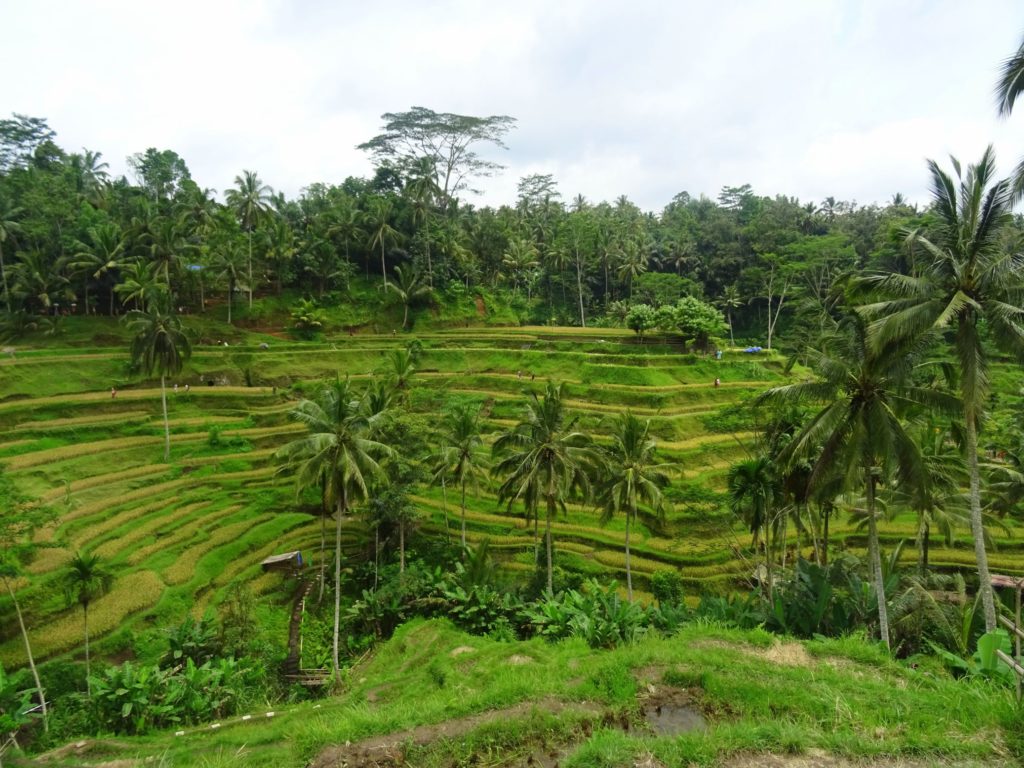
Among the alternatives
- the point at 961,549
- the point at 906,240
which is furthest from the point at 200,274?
the point at 961,549

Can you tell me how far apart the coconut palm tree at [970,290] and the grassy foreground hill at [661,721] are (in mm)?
5780

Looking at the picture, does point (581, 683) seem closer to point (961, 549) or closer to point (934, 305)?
point (934, 305)

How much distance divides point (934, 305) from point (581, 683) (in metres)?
12.7

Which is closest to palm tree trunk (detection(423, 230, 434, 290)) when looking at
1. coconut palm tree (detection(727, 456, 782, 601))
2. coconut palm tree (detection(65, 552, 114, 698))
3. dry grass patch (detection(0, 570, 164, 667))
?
dry grass patch (detection(0, 570, 164, 667))

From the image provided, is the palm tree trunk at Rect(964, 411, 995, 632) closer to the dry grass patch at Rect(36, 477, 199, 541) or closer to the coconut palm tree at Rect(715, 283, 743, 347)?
the dry grass patch at Rect(36, 477, 199, 541)

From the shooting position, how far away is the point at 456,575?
2512cm

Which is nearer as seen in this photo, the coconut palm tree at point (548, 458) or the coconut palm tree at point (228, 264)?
the coconut palm tree at point (548, 458)

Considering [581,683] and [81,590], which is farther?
[81,590]

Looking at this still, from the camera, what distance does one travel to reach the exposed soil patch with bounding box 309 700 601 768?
31.4 feet

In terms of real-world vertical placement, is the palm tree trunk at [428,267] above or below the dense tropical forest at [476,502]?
above

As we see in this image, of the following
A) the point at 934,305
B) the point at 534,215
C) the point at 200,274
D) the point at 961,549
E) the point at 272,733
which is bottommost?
the point at 961,549

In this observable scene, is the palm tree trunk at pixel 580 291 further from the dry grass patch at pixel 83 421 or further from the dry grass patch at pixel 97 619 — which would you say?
the dry grass patch at pixel 97 619

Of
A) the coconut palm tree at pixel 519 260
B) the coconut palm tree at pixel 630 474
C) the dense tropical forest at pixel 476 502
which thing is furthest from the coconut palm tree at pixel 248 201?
the coconut palm tree at pixel 630 474

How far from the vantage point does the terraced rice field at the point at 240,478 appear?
23278 mm
